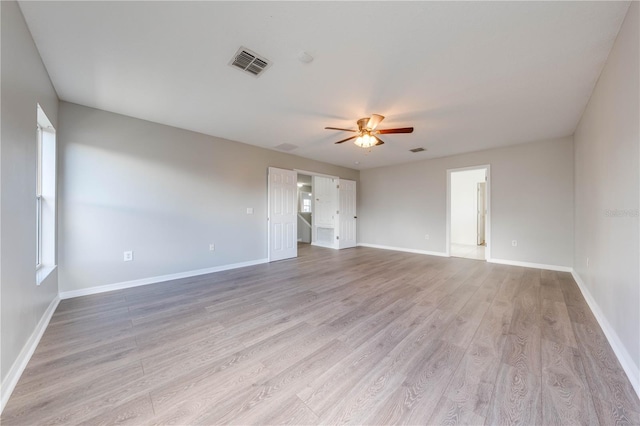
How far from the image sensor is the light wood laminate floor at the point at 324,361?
1.27 metres

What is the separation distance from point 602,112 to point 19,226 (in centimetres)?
515

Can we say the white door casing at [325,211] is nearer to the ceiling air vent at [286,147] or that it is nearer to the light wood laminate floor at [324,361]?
the ceiling air vent at [286,147]

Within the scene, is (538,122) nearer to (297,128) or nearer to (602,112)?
(602,112)

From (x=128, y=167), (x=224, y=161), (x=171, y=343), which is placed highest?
(x=224, y=161)

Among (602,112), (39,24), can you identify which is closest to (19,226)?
(39,24)

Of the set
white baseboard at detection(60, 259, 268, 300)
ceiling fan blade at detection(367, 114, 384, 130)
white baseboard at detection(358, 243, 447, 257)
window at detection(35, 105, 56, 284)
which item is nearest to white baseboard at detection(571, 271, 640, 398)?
white baseboard at detection(358, 243, 447, 257)

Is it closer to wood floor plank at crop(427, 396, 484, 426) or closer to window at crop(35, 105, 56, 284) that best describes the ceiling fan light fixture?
wood floor plank at crop(427, 396, 484, 426)

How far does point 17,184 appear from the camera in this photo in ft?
5.32

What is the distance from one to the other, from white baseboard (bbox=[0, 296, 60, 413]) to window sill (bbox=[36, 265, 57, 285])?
347mm

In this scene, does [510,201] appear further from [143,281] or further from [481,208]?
[143,281]

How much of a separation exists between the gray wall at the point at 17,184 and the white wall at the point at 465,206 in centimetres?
855

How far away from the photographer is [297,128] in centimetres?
377

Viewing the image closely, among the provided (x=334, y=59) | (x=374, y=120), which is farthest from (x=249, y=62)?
(x=374, y=120)

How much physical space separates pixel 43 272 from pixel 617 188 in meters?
5.47
